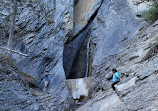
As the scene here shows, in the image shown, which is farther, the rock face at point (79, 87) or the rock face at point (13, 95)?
the rock face at point (79, 87)

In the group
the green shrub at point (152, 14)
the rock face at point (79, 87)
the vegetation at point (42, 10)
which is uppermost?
the vegetation at point (42, 10)

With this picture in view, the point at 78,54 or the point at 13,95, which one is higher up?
the point at 78,54

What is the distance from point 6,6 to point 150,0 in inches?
497

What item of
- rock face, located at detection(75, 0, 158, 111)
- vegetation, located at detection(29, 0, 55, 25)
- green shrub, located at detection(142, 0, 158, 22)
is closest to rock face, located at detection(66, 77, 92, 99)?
rock face, located at detection(75, 0, 158, 111)

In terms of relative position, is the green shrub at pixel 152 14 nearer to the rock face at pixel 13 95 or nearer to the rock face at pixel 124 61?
the rock face at pixel 124 61

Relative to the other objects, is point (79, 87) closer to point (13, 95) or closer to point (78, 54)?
point (78, 54)

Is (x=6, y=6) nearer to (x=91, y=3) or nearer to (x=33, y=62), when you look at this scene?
(x=33, y=62)

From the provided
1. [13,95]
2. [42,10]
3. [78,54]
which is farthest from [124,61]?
[42,10]

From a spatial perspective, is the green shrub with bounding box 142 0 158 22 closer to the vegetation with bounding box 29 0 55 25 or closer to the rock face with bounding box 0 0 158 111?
the rock face with bounding box 0 0 158 111

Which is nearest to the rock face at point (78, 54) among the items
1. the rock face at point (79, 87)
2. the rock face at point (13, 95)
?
the rock face at point (13, 95)

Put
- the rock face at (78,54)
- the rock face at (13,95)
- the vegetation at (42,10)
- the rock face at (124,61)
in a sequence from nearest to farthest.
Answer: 1. the rock face at (124,61)
2. the rock face at (78,54)
3. the rock face at (13,95)
4. the vegetation at (42,10)

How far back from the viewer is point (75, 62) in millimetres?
20344

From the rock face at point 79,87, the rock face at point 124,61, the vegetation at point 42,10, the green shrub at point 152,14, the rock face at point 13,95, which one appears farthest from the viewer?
the vegetation at point 42,10

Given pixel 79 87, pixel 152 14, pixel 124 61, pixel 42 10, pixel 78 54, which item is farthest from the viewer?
pixel 78 54
